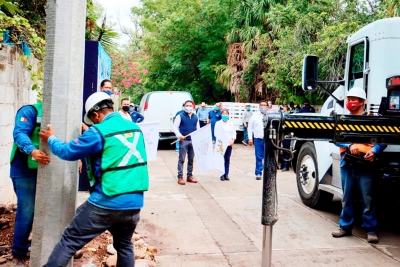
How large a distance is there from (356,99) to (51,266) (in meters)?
3.93

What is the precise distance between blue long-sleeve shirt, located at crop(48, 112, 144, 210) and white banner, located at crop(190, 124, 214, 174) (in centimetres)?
578

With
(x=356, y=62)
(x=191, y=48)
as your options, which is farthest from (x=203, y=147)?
(x=191, y=48)

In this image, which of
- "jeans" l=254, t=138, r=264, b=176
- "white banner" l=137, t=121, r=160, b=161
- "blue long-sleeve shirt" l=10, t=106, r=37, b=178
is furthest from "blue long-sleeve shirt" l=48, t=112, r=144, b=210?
"jeans" l=254, t=138, r=264, b=176

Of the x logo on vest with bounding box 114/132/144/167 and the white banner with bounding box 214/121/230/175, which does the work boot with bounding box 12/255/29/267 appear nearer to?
the x logo on vest with bounding box 114/132/144/167

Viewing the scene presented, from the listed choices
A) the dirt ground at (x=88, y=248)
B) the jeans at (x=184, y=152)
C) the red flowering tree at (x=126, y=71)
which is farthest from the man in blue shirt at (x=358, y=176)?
the red flowering tree at (x=126, y=71)

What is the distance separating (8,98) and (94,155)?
10.5 feet

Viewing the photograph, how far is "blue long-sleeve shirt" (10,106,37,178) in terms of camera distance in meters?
3.96

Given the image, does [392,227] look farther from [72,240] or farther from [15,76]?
[15,76]

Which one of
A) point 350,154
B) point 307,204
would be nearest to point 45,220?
point 350,154

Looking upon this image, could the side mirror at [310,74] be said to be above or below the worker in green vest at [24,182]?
above

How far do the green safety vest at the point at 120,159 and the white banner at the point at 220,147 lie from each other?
594 centimetres

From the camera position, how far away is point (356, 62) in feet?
20.4

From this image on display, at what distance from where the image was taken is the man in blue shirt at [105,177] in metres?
3.35

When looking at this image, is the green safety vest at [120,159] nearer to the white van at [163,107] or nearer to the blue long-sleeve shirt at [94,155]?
the blue long-sleeve shirt at [94,155]
